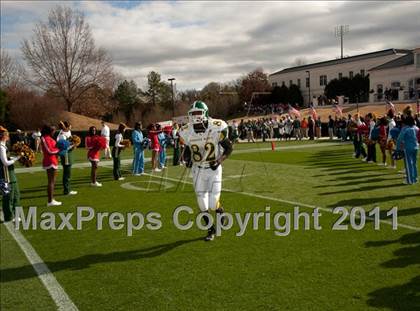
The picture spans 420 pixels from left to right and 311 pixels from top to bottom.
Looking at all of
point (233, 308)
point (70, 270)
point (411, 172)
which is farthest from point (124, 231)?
point (411, 172)

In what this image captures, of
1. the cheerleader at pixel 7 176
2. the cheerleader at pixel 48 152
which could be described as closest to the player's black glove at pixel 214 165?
the cheerleader at pixel 7 176

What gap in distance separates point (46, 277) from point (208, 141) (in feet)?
10.3

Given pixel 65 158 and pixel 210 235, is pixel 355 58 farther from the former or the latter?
pixel 210 235

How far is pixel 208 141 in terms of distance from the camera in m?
6.92

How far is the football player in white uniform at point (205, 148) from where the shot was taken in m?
6.91

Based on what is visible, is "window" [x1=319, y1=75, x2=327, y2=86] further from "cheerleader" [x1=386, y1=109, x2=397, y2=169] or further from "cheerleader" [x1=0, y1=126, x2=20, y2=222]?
"cheerleader" [x1=0, y1=126, x2=20, y2=222]

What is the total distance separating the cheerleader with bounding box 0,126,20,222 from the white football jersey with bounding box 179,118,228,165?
4.16 meters

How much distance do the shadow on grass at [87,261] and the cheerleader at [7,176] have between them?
299 centimetres

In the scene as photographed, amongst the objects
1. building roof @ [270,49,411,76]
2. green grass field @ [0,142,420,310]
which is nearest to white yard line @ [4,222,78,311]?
green grass field @ [0,142,420,310]

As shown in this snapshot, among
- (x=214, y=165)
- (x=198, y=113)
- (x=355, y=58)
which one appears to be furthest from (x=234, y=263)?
(x=355, y=58)

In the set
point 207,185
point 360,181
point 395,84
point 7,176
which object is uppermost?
point 395,84

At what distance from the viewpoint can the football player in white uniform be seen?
6906 millimetres

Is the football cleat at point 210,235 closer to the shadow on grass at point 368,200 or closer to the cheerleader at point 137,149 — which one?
the shadow on grass at point 368,200

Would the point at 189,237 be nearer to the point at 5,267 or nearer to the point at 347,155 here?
the point at 5,267
